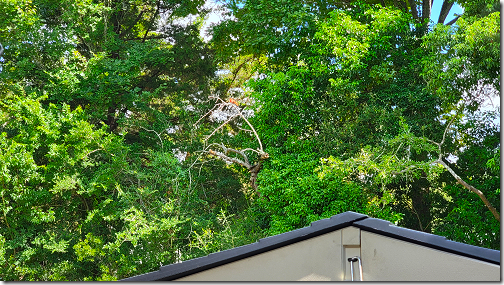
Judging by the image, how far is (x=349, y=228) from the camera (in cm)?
134

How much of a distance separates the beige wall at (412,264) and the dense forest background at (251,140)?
3035 millimetres

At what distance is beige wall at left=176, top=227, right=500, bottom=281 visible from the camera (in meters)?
1.22

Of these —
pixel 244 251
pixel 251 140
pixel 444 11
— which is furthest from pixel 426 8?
pixel 244 251

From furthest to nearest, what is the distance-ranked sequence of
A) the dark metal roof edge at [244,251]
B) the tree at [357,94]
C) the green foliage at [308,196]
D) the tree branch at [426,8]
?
the tree branch at [426,8], the tree at [357,94], the green foliage at [308,196], the dark metal roof edge at [244,251]

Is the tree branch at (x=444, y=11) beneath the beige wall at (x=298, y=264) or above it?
above

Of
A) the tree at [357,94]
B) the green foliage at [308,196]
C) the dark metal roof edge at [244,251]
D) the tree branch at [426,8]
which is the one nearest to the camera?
the dark metal roof edge at [244,251]

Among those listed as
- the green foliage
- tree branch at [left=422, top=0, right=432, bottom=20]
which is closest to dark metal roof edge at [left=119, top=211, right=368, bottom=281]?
the green foliage

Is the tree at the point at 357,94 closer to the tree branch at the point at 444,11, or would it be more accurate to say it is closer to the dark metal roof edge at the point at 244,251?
the tree branch at the point at 444,11

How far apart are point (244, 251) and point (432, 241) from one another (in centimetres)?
53

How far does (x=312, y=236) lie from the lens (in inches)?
51.3

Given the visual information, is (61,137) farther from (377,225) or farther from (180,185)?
Result: (377,225)

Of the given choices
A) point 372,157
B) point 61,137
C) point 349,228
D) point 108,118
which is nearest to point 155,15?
point 108,118

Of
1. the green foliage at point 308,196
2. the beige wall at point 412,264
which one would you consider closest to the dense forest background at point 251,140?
the green foliage at point 308,196

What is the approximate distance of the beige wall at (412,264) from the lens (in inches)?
47.2
